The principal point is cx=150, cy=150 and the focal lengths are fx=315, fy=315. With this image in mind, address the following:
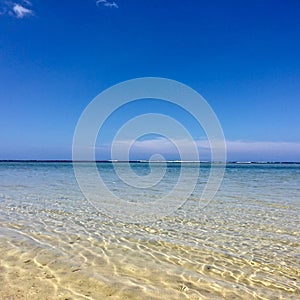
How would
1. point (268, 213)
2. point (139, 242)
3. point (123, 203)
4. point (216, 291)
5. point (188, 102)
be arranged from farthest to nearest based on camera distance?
point (188, 102) → point (123, 203) → point (268, 213) → point (139, 242) → point (216, 291)

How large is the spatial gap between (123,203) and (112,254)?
289 inches

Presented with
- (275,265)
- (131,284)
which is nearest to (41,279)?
(131,284)

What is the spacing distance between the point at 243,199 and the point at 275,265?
9370 mm

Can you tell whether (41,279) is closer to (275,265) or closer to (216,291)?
(216,291)

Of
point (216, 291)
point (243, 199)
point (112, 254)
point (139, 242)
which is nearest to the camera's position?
point (216, 291)

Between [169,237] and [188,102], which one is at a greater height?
[188,102]

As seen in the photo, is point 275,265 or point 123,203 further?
point 123,203

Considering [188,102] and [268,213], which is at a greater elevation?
[188,102]

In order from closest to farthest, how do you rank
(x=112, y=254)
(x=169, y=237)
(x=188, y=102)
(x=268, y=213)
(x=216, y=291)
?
(x=216, y=291) → (x=112, y=254) → (x=169, y=237) → (x=268, y=213) → (x=188, y=102)

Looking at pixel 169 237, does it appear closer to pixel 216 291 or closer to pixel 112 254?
pixel 112 254

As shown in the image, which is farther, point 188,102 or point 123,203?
point 188,102

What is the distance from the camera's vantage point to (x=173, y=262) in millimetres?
5953

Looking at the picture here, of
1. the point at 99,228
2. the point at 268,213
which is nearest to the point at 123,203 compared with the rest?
the point at 99,228

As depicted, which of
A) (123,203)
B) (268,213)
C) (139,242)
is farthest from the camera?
(123,203)
